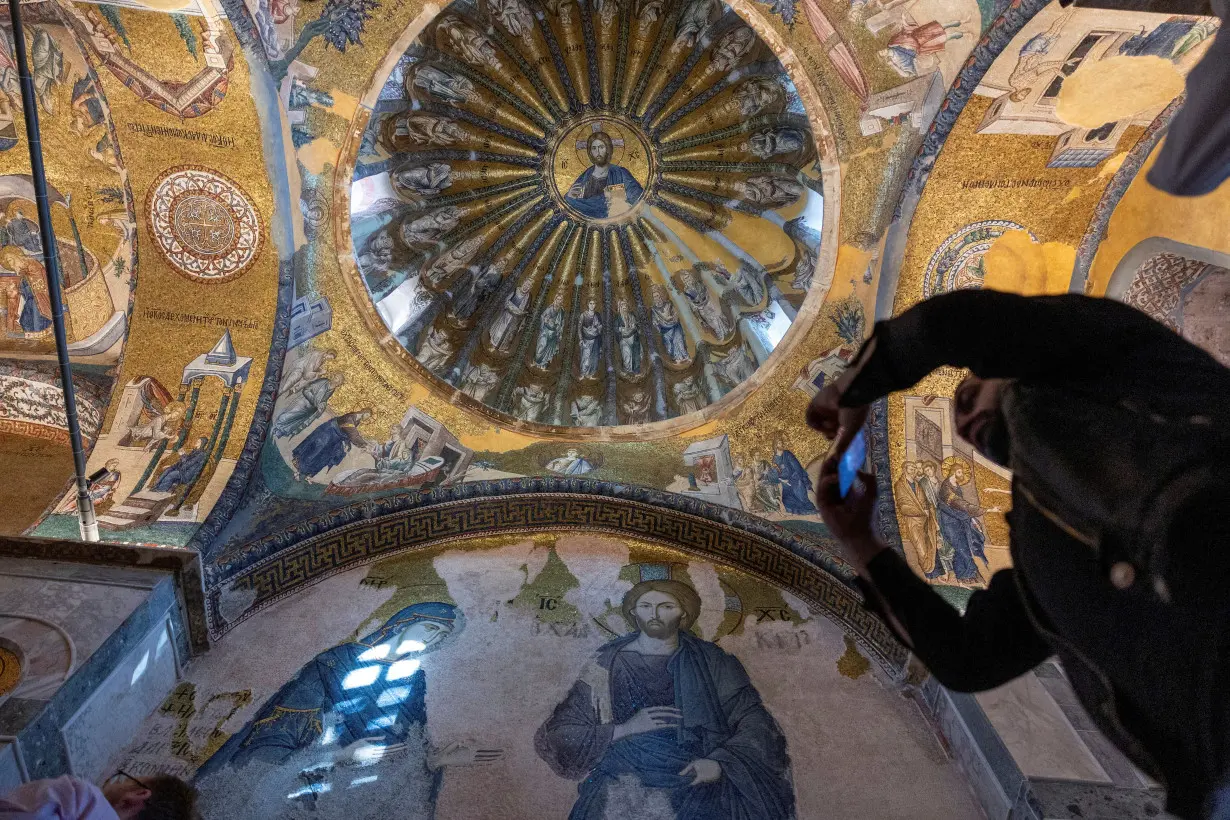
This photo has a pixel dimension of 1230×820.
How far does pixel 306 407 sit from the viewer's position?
27.4 ft

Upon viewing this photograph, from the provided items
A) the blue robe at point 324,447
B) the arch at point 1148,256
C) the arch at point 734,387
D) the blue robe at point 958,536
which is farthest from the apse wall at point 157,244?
the arch at point 1148,256

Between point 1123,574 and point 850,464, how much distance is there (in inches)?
30.3

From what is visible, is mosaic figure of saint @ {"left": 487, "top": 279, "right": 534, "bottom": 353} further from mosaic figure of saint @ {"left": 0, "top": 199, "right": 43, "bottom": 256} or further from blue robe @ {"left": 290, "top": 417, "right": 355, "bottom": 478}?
mosaic figure of saint @ {"left": 0, "top": 199, "right": 43, "bottom": 256}

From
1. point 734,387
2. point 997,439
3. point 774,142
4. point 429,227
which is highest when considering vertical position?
point 429,227

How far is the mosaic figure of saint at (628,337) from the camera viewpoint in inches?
403

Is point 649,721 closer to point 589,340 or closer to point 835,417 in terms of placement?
point 835,417

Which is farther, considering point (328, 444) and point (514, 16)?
point (514, 16)

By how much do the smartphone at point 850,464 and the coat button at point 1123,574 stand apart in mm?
730

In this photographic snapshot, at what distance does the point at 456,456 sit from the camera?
9008mm

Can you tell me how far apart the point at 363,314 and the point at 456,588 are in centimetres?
340

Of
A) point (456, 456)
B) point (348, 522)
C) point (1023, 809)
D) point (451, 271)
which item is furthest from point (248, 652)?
point (1023, 809)

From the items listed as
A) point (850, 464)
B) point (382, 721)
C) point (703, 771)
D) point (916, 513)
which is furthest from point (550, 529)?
point (850, 464)

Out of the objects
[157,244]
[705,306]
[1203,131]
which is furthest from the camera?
[705,306]

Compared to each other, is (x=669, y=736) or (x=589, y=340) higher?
(x=589, y=340)
